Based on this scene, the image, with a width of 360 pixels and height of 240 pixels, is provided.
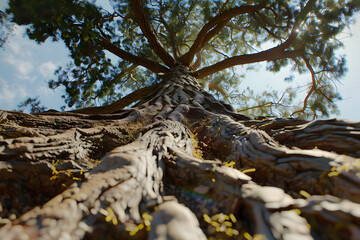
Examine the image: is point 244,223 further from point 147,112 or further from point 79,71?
point 79,71

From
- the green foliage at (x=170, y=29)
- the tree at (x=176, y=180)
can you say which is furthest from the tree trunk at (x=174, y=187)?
the green foliage at (x=170, y=29)

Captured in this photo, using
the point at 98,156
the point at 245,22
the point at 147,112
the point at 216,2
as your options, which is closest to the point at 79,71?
the point at 147,112

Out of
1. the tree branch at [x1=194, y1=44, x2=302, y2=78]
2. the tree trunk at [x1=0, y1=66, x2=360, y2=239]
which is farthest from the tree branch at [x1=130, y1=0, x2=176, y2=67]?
the tree trunk at [x1=0, y1=66, x2=360, y2=239]

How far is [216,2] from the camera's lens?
5.66 m

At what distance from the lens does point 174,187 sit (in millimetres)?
951

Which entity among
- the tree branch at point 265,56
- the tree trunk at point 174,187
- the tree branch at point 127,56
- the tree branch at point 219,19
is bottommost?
the tree trunk at point 174,187

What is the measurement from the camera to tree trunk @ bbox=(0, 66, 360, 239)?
0.58 m

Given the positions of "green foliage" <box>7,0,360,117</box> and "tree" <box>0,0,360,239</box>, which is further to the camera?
"green foliage" <box>7,0,360,117</box>

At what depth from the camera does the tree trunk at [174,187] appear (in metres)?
0.58

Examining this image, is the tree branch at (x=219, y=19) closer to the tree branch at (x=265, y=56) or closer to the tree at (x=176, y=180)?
the tree branch at (x=265, y=56)

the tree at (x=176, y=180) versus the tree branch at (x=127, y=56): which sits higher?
the tree branch at (x=127, y=56)

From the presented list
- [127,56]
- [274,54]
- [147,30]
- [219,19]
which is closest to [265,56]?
[274,54]

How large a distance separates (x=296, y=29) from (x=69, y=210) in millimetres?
5826

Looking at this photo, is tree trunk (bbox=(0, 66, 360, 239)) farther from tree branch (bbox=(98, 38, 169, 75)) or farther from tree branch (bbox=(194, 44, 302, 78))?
tree branch (bbox=(194, 44, 302, 78))
